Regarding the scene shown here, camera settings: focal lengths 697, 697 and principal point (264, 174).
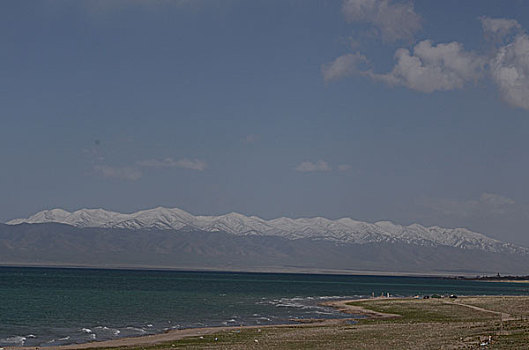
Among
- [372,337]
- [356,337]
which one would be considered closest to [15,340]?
[356,337]

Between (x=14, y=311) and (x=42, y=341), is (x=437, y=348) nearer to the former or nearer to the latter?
(x=42, y=341)

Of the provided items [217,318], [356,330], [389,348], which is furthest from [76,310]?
[389,348]

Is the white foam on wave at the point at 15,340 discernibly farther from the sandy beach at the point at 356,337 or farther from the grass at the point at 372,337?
the grass at the point at 372,337

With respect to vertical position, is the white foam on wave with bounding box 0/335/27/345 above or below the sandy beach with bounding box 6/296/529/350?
below

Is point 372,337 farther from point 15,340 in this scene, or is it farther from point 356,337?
point 15,340

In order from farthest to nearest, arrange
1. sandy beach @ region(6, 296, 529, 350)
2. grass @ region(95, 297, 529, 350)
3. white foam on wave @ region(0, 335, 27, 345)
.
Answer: white foam on wave @ region(0, 335, 27, 345)
sandy beach @ region(6, 296, 529, 350)
grass @ region(95, 297, 529, 350)

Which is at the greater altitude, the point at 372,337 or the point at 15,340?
the point at 372,337

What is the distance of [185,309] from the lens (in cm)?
10962

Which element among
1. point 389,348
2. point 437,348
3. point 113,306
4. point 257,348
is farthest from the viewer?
point 113,306

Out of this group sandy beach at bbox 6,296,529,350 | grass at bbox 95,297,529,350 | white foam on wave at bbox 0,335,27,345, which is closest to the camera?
grass at bbox 95,297,529,350

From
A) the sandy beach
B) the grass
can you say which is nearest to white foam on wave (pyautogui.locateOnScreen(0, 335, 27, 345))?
the sandy beach

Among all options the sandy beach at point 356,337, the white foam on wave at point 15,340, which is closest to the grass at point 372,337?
→ the sandy beach at point 356,337

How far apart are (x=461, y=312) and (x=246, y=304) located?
41.8 m

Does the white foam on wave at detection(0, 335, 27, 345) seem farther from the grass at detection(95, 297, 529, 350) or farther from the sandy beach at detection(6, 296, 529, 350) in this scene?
the grass at detection(95, 297, 529, 350)
